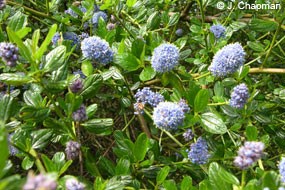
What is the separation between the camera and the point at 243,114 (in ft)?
5.31

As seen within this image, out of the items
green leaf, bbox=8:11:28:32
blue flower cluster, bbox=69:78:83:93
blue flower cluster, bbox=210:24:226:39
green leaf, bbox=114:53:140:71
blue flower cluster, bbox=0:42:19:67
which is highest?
blue flower cluster, bbox=0:42:19:67

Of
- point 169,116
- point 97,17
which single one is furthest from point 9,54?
point 97,17

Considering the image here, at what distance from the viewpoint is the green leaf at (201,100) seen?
1398mm

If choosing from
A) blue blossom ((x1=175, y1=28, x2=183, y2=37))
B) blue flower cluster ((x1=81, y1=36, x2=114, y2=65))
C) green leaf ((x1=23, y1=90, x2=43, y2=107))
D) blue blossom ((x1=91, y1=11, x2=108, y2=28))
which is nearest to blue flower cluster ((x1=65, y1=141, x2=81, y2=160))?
green leaf ((x1=23, y1=90, x2=43, y2=107))

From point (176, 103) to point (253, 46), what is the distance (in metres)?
0.55

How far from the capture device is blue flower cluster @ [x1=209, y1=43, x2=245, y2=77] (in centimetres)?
149

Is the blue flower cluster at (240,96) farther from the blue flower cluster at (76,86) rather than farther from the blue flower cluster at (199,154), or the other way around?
the blue flower cluster at (76,86)

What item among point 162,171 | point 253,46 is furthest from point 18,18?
point 253,46

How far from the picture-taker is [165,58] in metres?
1.49

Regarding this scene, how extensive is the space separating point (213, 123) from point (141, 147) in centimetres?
24

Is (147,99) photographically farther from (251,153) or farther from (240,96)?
(251,153)

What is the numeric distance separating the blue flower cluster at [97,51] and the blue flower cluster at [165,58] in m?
0.16

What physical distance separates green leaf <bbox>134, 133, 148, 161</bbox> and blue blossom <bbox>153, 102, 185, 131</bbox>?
0.07 meters

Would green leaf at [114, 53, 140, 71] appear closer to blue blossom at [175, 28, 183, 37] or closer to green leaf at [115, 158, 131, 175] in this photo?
green leaf at [115, 158, 131, 175]
